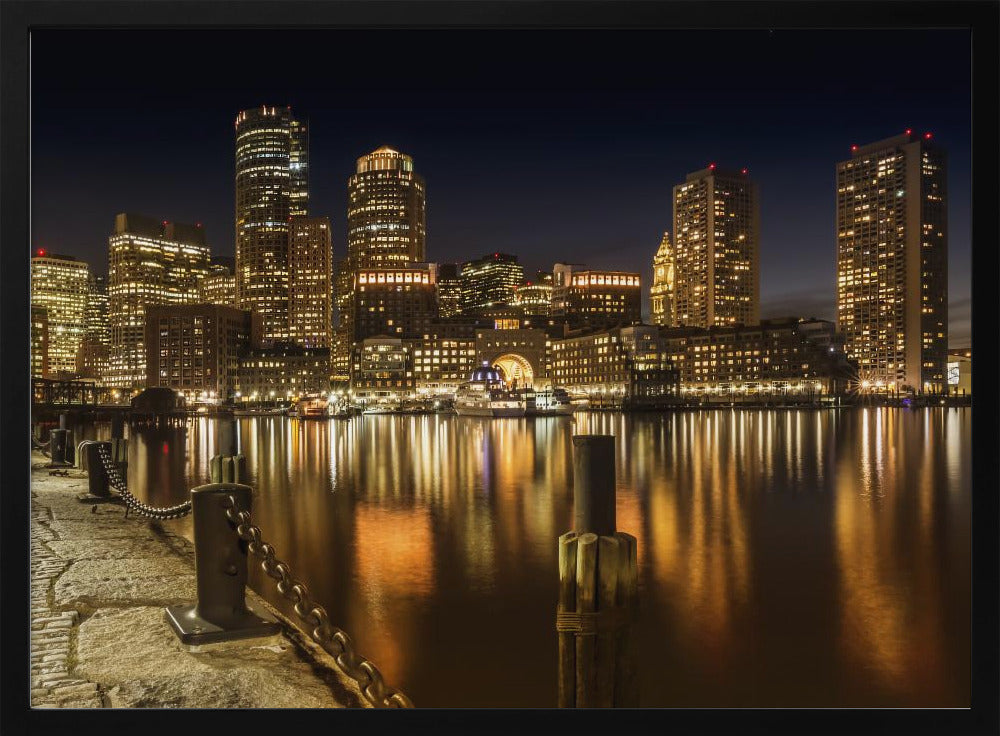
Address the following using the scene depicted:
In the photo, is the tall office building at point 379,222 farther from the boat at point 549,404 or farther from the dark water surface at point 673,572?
the boat at point 549,404

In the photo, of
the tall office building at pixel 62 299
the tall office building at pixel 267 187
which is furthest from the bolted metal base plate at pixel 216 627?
the tall office building at pixel 267 187

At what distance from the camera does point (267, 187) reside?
14.9 metres

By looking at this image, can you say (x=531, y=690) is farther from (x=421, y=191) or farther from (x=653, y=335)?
(x=653, y=335)

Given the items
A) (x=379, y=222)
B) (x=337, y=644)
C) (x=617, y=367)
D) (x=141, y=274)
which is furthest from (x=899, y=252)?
(x=617, y=367)

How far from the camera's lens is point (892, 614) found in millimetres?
7070

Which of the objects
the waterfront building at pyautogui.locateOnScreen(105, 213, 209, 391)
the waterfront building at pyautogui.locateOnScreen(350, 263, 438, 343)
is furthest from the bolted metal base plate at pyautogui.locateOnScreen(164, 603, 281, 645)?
the waterfront building at pyautogui.locateOnScreen(350, 263, 438, 343)

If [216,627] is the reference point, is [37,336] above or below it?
above

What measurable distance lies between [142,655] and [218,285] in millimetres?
15090

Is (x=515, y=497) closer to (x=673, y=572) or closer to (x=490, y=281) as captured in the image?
(x=673, y=572)

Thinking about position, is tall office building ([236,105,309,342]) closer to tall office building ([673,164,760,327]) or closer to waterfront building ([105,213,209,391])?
waterfront building ([105,213,209,391])

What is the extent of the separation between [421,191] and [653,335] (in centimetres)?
3127

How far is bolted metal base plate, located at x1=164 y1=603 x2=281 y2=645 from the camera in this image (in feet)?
12.6

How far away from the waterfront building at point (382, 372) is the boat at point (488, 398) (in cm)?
831

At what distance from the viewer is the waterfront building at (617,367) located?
49.0 metres
